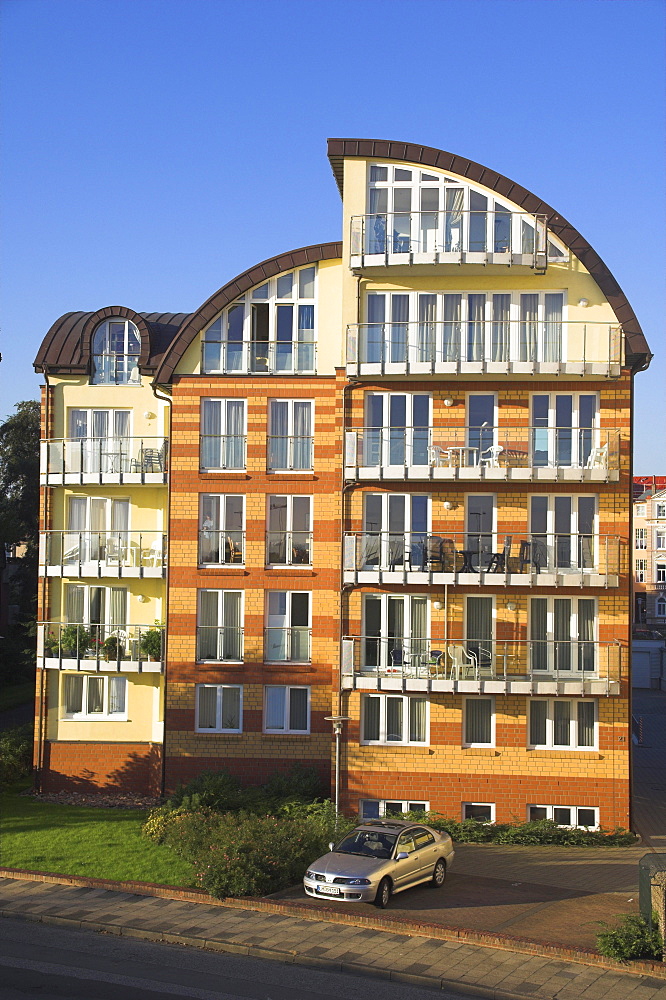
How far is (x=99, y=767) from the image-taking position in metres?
30.2

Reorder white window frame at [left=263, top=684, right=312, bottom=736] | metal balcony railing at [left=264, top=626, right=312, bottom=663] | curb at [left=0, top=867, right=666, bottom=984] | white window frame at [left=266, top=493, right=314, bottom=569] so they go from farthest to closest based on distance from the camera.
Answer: white window frame at [left=266, top=493, right=314, bottom=569], metal balcony railing at [left=264, top=626, right=312, bottom=663], white window frame at [left=263, top=684, right=312, bottom=736], curb at [left=0, top=867, right=666, bottom=984]

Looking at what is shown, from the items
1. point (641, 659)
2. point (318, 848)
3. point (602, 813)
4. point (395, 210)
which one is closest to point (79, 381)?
point (395, 210)

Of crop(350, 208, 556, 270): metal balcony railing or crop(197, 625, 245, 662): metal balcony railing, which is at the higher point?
crop(350, 208, 556, 270): metal balcony railing

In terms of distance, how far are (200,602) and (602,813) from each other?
1181 cm

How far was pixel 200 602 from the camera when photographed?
1135 inches

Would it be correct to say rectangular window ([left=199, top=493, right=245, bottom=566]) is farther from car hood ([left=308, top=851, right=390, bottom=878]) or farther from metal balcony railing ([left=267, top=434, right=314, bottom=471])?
car hood ([left=308, top=851, right=390, bottom=878])

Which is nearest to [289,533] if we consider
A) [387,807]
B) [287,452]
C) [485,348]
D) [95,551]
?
[287,452]

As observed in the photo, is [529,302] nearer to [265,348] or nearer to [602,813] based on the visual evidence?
[265,348]

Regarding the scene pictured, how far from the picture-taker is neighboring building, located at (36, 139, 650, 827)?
26219 millimetres

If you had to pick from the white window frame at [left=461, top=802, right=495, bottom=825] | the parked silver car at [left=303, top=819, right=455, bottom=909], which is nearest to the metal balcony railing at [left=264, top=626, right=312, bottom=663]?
the white window frame at [left=461, top=802, right=495, bottom=825]

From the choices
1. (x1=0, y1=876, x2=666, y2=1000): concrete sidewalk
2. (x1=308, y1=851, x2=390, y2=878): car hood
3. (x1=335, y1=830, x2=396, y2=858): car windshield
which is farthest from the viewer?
(x1=335, y1=830, x2=396, y2=858): car windshield

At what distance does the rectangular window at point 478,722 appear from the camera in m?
26.5

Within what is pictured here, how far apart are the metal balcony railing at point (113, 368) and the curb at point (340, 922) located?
49.0ft

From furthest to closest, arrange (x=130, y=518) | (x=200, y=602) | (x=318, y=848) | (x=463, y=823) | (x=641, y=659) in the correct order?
1. (x=641, y=659)
2. (x=130, y=518)
3. (x=200, y=602)
4. (x=463, y=823)
5. (x=318, y=848)
